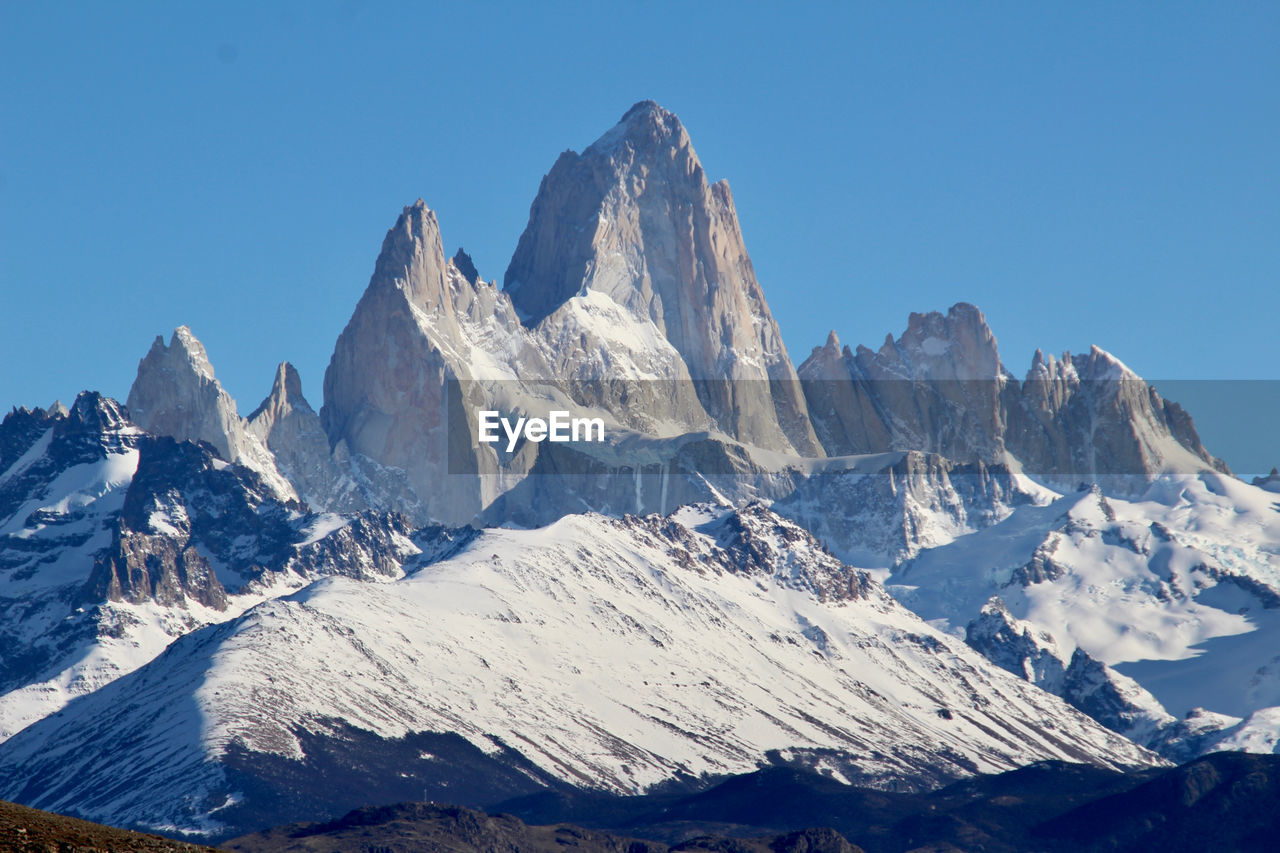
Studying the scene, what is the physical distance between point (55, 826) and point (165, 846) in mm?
4411

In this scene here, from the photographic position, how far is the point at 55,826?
287 ft

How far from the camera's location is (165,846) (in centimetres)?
8862
